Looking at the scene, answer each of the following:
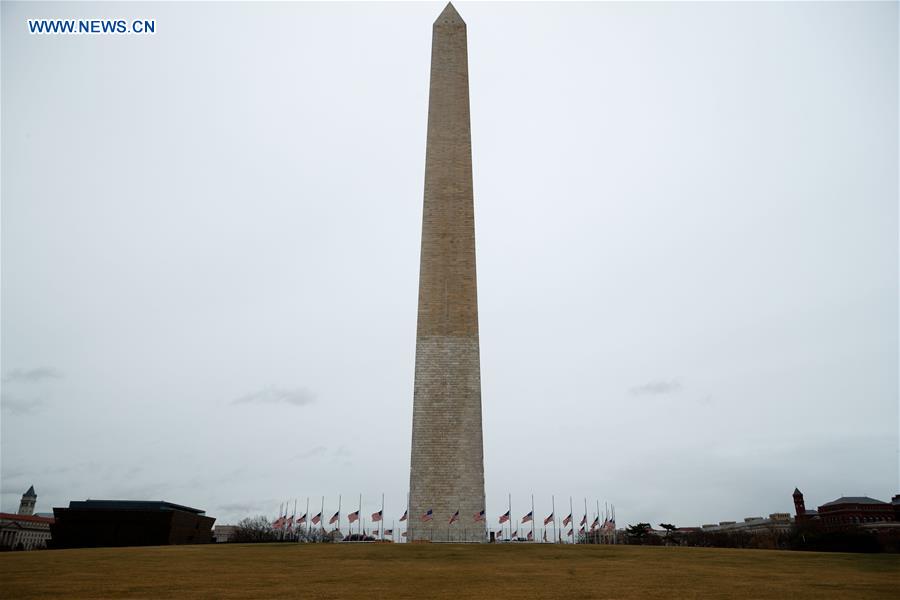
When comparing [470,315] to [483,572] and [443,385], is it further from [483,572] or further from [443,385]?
[483,572]

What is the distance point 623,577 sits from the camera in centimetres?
1488

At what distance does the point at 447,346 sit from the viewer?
31516 millimetres

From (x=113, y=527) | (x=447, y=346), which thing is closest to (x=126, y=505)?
(x=113, y=527)

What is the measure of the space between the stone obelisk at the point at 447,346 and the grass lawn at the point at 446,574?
7095 millimetres

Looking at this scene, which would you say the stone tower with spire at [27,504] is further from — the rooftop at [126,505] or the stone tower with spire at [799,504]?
the stone tower with spire at [799,504]

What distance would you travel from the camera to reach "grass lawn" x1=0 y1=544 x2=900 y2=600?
12.6 meters

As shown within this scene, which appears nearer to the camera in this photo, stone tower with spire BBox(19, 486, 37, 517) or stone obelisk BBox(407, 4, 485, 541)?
stone obelisk BBox(407, 4, 485, 541)

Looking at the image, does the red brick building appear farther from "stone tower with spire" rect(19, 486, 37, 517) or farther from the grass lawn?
"stone tower with spire" rect(19, 486, 37, 517)

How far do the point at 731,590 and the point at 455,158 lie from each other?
26.4m

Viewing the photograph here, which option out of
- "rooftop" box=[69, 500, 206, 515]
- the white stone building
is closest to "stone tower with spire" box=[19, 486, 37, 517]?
the white stone building

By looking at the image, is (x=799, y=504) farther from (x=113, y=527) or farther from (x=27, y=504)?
(x=27, y=504)

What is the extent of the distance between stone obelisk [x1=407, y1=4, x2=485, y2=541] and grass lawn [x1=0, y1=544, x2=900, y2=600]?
7095 mm

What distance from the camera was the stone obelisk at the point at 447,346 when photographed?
1160 inches

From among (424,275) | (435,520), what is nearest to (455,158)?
(424,275)
